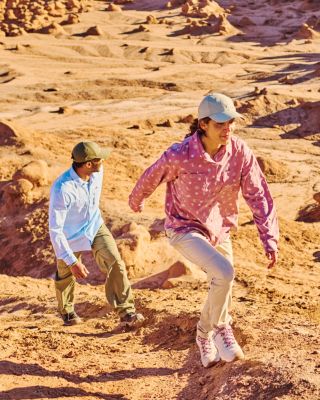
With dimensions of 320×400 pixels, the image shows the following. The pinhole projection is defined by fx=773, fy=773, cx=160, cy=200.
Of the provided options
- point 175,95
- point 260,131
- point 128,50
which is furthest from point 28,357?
point 128,50

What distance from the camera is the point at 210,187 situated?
409 centimetres

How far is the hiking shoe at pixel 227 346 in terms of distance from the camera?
4.17m

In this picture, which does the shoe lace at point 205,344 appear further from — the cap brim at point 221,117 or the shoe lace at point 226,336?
the cap brim at point 221,117

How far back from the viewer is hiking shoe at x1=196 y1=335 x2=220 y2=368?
4320mm

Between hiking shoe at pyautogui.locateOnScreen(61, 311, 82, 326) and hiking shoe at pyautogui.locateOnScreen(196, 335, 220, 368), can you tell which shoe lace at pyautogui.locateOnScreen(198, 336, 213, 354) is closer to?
hiking shoe at pyautogui.locateOnScreen(196, 335, 220, 368)

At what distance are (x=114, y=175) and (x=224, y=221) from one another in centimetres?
741

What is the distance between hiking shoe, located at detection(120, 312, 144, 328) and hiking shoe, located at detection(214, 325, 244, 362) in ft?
4.19

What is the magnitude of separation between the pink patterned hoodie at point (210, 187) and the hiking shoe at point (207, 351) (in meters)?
0.57

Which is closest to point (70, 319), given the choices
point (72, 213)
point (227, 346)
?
point (72, 213)

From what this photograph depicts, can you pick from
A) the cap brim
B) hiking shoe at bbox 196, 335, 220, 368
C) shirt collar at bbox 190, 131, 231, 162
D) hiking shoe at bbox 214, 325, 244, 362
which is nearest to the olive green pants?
hiking shoe at bbox 196, 335, 220, 368

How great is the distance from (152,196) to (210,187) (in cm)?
668

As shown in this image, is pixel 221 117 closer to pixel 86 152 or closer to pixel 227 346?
pixel 227 346

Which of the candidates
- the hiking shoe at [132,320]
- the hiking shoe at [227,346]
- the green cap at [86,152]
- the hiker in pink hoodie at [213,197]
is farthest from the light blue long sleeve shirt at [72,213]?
the hiking shoe at [227,346]

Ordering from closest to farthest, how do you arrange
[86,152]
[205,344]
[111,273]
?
[205,344] < [86,152] < [111,273]
